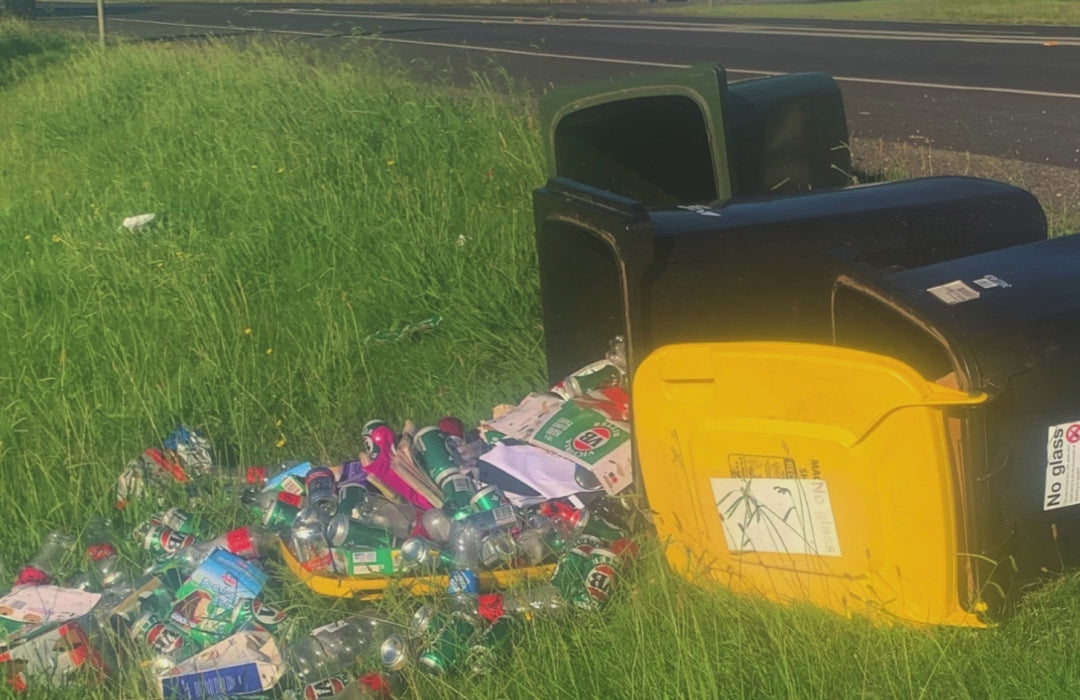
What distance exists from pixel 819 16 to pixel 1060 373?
20179mm

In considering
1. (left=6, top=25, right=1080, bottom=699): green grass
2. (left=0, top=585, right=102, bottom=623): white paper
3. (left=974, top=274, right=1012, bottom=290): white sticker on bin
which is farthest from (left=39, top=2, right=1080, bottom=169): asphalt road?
(left=0, top=585, right=102, bottom=623): white paper

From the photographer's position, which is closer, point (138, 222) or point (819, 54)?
point (138, 222)

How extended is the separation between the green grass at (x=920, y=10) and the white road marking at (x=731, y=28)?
6.23ft

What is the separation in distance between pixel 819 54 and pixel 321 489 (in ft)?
42.4

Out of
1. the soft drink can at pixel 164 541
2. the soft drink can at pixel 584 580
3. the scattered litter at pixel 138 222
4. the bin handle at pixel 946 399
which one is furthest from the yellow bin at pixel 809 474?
the scattered litter at pixel 138 222

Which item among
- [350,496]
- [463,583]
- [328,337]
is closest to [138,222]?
[328,337]

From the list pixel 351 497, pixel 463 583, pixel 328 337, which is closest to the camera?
pixel 463 583

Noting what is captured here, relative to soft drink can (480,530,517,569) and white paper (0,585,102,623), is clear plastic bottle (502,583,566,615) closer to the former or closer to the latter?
soft drink can (480,530,517,569)

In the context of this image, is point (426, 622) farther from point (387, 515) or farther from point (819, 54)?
point (819, 54)

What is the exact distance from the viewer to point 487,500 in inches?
145

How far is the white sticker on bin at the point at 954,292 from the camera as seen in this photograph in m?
2.93

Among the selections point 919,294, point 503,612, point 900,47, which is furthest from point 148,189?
point 900,47

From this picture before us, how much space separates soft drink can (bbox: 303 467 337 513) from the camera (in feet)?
12.8

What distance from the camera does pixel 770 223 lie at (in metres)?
3.70
